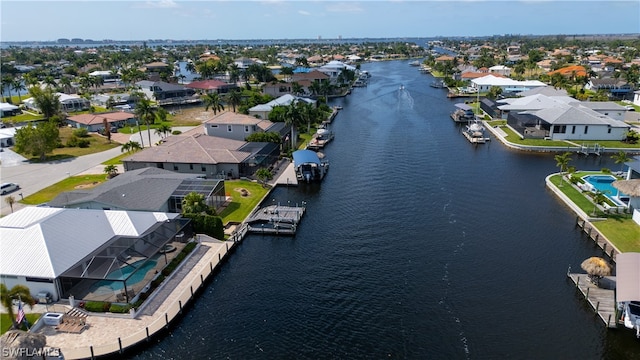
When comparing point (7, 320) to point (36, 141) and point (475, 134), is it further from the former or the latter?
point (475, 134)

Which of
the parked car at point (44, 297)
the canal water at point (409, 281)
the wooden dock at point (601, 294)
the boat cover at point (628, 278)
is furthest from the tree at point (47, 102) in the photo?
the boat cover at point (628, 278)

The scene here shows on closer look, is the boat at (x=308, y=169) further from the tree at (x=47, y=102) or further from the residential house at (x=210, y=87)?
the residential house at (x=210, y=87)

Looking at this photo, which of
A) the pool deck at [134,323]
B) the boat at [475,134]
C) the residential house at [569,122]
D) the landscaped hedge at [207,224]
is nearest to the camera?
the pool deck at [134,323]

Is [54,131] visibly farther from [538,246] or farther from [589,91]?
[589,91]

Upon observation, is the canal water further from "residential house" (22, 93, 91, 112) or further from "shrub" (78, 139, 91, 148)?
"residential house" (22, 93, 91, 112)

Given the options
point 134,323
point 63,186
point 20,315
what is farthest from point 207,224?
point 63,186

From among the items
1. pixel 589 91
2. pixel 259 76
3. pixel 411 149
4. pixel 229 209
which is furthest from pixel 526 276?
pixel 259 76

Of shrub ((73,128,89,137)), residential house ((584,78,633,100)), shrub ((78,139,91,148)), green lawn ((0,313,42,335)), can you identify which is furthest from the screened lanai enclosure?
residential house ((584,78,633,100))
